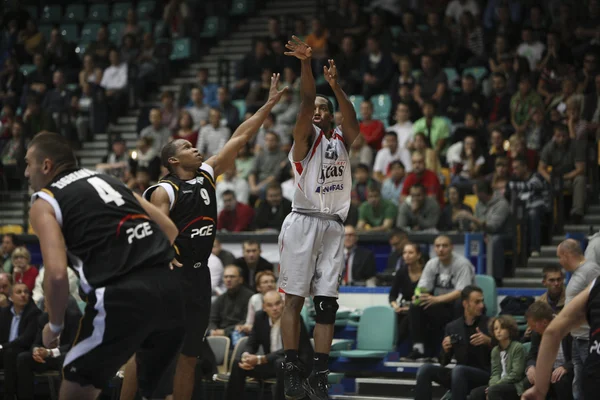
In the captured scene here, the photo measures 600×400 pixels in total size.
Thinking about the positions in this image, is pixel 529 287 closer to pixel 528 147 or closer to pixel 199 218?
pixel 528 147

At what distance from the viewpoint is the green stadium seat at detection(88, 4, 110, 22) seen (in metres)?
24.2

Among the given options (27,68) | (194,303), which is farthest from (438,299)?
(27,68)

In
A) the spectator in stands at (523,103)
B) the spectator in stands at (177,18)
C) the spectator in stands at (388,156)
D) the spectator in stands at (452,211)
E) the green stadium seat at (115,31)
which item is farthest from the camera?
the green stadium seat at (115,31)

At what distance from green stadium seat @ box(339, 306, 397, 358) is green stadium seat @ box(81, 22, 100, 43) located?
45.3ft

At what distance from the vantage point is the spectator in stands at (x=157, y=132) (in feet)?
60.9

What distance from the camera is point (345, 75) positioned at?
741 inches

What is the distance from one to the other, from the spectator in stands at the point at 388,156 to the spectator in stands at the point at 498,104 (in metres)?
1.55

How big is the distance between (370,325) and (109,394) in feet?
11.1

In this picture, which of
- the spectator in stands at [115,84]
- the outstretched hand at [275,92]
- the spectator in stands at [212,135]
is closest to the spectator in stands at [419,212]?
the spectator in stands at [212,135]

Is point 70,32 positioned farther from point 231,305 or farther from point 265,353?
point 265,353

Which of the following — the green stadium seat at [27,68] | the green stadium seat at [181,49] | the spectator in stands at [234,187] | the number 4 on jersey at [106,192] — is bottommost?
the spectator in stands at [234,187]

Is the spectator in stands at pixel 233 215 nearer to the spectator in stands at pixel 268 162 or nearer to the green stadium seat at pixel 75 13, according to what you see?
the spectator in stands at pixel 268 162

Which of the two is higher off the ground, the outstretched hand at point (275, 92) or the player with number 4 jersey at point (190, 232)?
the outstretched hand at point (275, 92)

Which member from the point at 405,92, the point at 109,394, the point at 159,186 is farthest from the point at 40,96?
the point at 159,186
